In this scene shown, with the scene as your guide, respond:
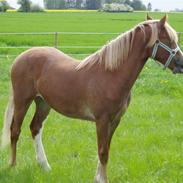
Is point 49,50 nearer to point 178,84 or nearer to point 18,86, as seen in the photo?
point 18,86

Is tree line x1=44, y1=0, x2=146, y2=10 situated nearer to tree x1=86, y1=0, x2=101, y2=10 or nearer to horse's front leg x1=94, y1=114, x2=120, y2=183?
tree x1=86, y1=0, x2=101, y2=10

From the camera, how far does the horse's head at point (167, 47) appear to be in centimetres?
446

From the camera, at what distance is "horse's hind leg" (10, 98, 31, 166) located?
18.4 ft

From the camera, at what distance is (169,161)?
5.81 metres

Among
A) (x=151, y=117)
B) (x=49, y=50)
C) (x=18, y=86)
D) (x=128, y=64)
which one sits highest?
(x=128, y=64)

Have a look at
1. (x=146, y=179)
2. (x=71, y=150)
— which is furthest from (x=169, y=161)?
(x=71, y=150)

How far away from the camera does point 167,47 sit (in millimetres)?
4500

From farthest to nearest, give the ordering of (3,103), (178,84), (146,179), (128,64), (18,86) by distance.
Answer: (178,84), (3,103), (18,86), (146,179), (128,64)

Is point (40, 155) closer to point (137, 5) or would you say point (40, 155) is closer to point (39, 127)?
point (39, 127)

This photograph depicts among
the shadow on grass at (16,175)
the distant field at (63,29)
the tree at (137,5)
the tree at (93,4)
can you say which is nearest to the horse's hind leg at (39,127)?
the shadow on grass at (16,175)

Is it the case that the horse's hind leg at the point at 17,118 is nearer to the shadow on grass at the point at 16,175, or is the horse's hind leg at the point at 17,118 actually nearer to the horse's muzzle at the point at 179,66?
the shadow on grass at the point at 16,175

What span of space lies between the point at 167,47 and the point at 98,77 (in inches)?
31.9

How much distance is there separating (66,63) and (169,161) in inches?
74.3

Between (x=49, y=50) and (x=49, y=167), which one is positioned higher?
(x=49, y=50)
